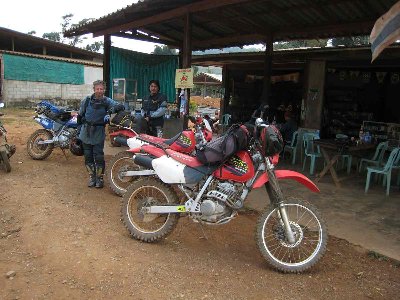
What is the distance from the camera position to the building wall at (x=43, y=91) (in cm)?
1953

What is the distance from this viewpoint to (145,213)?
3.94 metres

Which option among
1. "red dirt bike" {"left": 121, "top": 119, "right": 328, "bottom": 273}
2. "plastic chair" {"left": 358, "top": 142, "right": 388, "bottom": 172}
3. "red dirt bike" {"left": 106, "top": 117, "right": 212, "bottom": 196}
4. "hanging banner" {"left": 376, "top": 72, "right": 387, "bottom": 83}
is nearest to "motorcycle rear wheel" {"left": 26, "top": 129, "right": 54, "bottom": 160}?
"red dirt bike" {"left": 106, "top": 117, "right": 212, "bottom": 196}

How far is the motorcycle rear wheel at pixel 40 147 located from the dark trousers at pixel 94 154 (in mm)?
1938

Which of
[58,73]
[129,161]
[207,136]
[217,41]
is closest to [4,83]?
[58,73]

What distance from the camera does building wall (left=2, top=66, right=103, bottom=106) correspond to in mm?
19531

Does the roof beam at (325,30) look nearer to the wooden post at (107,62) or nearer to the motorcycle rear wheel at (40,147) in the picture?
the wooden post at (107,62)

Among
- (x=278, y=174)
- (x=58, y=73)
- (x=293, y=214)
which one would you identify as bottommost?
(x=293, y=214)

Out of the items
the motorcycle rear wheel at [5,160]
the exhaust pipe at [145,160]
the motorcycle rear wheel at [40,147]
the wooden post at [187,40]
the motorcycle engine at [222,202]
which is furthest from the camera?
the motorcycle rear wheel at [40,147]

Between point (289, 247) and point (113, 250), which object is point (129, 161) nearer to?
point (113, 250)

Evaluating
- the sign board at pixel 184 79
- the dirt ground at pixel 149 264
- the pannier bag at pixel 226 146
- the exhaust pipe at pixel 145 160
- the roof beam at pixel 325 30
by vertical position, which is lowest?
the dirt ground at pixel 149 264

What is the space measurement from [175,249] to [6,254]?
162cm

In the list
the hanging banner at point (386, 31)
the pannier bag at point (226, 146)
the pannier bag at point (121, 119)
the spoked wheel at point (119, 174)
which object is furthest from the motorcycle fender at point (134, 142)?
the hanging banner at point (386, 31)

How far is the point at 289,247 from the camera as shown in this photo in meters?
3.48

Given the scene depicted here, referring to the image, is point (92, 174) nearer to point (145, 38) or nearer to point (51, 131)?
point (51, 131)
